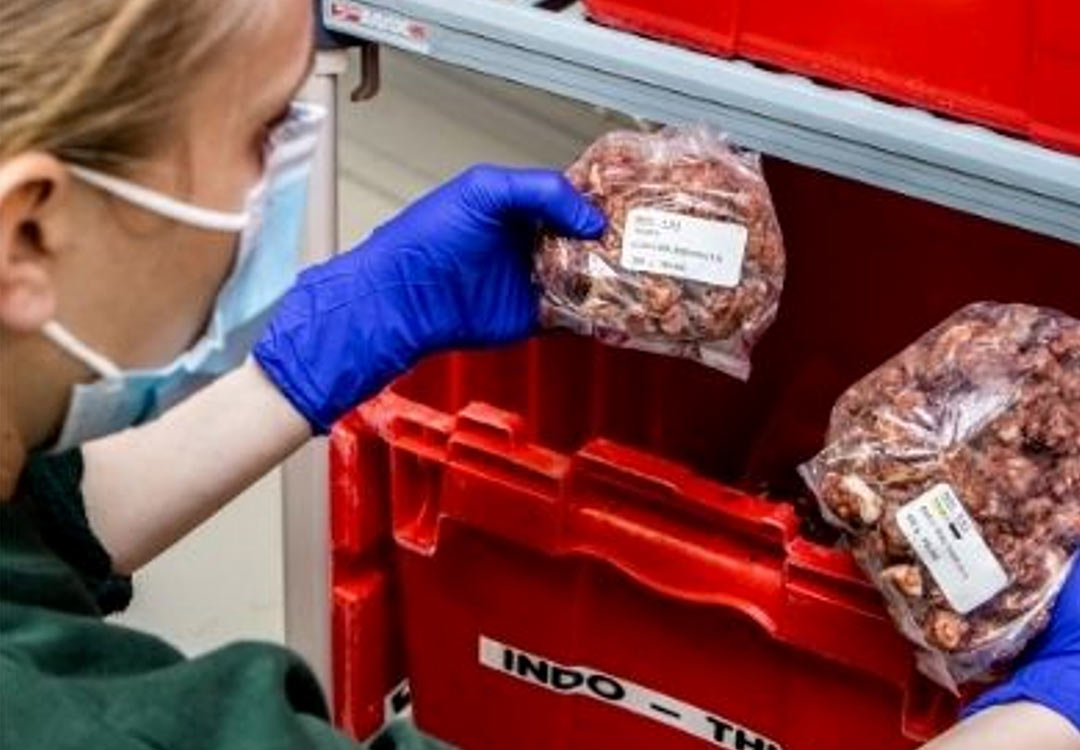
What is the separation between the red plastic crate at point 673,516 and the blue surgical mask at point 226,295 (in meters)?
0.35

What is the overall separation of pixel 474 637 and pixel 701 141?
16.6 inches

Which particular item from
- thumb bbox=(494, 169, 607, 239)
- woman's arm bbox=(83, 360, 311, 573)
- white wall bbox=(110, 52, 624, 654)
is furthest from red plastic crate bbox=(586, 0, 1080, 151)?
white wall bbox=(110, 52, 624, 654)

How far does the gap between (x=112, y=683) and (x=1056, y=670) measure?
0.56m

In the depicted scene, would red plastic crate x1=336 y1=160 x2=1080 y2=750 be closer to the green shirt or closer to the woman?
the woman

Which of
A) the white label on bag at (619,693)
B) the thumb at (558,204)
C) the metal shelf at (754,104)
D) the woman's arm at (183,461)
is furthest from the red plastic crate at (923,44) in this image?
the white label on bag at (619,693)

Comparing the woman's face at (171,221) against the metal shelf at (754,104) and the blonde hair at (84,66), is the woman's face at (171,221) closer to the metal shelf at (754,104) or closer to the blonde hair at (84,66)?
the blonde hair at (84,66)

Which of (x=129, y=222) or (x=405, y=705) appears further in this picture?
(x=405, y=705)

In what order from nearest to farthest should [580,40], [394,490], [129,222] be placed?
[129,222], [580,40], [394,490]

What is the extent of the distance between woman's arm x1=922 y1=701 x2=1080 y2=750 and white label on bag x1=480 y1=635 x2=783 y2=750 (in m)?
0.25

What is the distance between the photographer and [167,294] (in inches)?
32.4

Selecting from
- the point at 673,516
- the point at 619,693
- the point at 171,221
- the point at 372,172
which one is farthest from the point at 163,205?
the point at 372,172

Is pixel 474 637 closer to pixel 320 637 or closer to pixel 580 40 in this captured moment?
pixel 320 637

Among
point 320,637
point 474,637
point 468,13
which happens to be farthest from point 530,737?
point 468,13

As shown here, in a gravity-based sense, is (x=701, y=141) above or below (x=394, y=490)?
above
